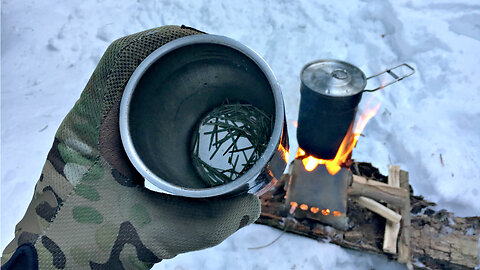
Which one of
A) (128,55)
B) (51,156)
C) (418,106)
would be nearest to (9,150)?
(51,156)

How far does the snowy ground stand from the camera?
2.92m

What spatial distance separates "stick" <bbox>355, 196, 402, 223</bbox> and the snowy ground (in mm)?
347

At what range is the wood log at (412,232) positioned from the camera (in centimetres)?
263

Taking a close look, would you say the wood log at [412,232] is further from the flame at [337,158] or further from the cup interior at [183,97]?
the cup interior at [183,97]

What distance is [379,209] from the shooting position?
9.00 feet

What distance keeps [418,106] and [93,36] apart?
352 centimetres

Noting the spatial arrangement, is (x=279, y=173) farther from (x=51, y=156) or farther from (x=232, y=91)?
(x=51, y=156)

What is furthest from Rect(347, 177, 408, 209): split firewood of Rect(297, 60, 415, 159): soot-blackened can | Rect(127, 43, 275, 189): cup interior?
Rect(127, 43, 275, 189): cup interior

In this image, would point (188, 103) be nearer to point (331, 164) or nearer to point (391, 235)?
point (331, 164)

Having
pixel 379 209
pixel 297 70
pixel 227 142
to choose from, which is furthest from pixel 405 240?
pixel 297 70

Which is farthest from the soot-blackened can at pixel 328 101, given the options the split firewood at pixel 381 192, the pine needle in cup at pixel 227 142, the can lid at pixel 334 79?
the pine needle in cup at pixel 227 142

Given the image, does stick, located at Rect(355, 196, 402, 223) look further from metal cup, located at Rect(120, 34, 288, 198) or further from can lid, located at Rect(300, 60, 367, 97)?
metal cup, located at Rect(120, 34, 288, 198)

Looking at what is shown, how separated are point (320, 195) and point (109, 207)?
1.64 metres

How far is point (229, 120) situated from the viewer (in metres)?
1.76
